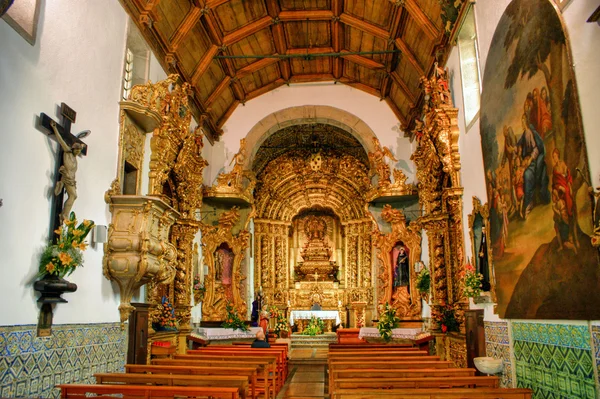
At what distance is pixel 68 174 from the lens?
→ 7094 millimetres

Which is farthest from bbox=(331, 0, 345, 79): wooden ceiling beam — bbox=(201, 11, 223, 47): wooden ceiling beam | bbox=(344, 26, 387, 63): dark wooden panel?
bbox=(201, 11, 223, 47): wooden ceiling beam

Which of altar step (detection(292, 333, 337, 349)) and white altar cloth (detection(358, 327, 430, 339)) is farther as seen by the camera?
altar step (detection(292, 333, 337, 349))

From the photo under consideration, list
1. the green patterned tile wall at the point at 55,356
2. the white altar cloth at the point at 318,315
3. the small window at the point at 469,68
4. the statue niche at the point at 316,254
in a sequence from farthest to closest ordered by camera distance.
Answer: the statue niche at the point at 316,254 < the white altar cloth at the point at 318,315 < the small window at the point at 469,68 < the green patterned tile wall at the point at 55,356

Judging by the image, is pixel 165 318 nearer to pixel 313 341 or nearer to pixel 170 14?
pixel 170 14

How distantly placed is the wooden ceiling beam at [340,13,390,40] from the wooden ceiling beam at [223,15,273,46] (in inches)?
80.7

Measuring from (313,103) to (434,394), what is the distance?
1383 centimetres

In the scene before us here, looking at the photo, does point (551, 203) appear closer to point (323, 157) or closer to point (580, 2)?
point (580, 2)

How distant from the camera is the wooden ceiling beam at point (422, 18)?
459 inches

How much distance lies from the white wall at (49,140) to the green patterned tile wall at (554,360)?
6419 millimetres

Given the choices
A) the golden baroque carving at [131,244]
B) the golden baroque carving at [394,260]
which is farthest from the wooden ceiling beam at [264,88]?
the golden baroque carving at [131,244]

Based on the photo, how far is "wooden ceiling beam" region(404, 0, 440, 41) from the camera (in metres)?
11.7

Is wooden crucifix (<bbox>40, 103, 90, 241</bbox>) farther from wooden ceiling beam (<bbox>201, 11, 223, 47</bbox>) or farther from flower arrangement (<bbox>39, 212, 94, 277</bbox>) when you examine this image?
wooden ceiling beam (<bbox>201, 11, 223, 47</bbox>)

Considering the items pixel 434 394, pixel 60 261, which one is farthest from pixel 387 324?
pixel 60 261

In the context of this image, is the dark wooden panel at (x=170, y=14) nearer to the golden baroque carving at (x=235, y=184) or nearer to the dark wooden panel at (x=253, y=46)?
the dark wooden panel at (x=253, y=46)
